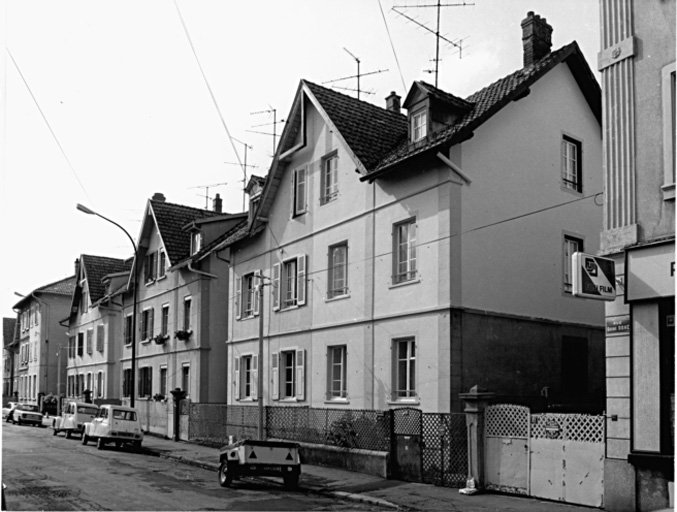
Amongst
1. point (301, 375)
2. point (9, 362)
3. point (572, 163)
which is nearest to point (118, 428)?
point (301, 375)

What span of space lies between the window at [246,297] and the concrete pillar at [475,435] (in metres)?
13.2

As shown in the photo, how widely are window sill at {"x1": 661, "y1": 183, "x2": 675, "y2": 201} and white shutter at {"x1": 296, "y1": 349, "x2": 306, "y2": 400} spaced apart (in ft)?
45.6

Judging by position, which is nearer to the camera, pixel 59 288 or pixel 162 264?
pixel 162 264

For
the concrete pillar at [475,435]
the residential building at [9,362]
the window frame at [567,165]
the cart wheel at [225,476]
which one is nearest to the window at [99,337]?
the residential building at [9,362]

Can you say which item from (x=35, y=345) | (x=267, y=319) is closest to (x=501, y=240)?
(x=267, y=319)

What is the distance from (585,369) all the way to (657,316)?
9.18 m

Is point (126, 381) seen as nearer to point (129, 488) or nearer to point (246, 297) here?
point (246, 297)

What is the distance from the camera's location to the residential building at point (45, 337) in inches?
2484

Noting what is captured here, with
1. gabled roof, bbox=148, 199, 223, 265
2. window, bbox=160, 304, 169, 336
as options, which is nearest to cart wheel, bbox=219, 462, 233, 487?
gabled roof, bbox=148, 199, 223, 265

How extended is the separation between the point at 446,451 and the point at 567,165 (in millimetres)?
9175

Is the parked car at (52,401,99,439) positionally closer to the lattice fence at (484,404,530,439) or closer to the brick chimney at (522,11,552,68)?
the lattice fence at (484,404,530,439)

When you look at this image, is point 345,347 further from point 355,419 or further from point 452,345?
point 452,345

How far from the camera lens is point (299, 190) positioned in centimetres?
2567

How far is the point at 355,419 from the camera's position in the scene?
2045 centimetres
